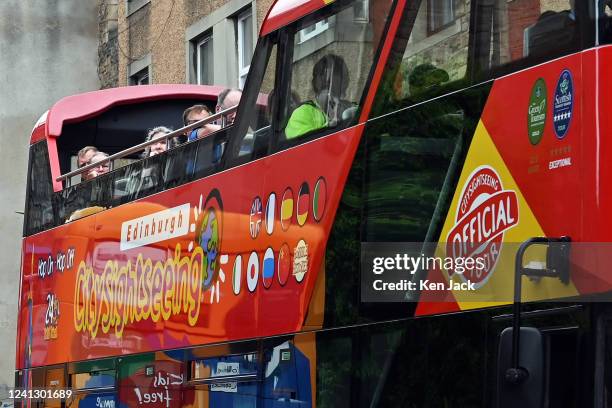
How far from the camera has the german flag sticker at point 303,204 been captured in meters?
6.99

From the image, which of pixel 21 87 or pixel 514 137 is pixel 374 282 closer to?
pixel 514 137

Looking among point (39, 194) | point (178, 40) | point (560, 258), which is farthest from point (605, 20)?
point (178, 40)

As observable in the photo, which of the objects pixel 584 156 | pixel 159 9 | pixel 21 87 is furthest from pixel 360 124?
pixel 21 87

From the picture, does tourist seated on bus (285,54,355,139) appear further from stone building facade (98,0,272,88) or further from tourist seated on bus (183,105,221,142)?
stone building facade (98,0,272,88)

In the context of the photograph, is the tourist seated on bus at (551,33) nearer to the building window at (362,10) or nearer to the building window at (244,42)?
the building window at (362,10)

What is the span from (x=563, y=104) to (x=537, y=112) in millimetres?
181

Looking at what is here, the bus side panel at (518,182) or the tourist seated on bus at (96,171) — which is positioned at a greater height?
the tourist seated on bus at (96,171)

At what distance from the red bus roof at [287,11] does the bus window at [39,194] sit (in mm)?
4071

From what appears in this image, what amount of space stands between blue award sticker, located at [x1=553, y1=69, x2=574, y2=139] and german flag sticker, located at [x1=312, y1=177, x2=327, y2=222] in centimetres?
Result: 187

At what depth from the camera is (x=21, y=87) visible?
28094 millimetres

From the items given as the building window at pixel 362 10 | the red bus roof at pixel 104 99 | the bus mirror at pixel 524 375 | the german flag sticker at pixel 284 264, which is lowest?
the bus mirror at pixel 524 375

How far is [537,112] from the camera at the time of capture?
5.25 meters

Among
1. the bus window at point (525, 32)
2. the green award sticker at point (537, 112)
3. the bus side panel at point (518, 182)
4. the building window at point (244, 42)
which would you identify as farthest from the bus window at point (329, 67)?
the building window at point (244, 42)

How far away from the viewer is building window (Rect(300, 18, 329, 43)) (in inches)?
285
